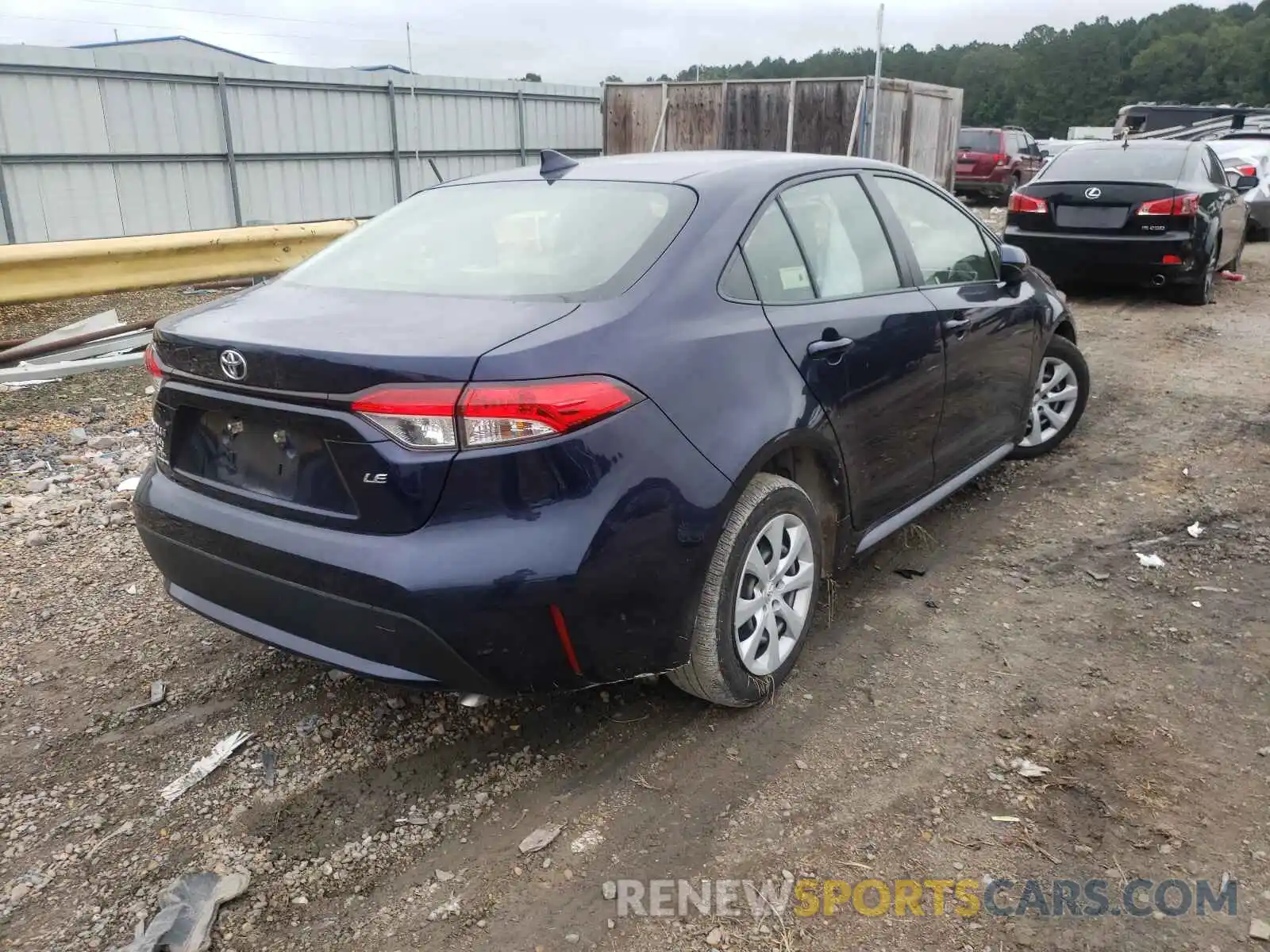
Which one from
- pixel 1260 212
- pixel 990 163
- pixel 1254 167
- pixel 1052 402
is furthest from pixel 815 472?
pixel 990 163

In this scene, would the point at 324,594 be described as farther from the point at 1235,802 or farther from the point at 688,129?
the point at 688,129

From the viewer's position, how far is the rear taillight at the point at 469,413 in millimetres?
2264

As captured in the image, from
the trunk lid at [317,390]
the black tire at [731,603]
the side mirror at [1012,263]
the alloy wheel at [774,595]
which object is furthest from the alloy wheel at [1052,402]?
the trunk lid at [317,390]

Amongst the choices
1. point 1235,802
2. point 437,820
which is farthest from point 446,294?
point 1235,802

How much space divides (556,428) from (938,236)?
246 centimetres

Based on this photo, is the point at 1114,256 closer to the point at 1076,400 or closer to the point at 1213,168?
the point at 1213,168

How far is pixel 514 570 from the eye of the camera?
2324 millimetres

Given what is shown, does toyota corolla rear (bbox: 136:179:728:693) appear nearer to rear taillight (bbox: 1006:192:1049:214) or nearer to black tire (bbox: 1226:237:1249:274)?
rear taillight (bbox: 1006:192:1049:214)

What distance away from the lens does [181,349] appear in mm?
2662

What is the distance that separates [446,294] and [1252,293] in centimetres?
1055

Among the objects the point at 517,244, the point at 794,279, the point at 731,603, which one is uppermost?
the point at 517,244

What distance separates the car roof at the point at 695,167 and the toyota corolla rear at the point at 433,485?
0.44m

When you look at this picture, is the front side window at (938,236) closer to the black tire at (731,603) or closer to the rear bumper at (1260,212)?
the black tire at (731,603)

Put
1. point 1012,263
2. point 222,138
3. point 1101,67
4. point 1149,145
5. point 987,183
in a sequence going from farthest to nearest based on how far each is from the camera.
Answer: point 1101,67 < point 987,183 < point 222,138 < point 1149,145 < point 1012,263
